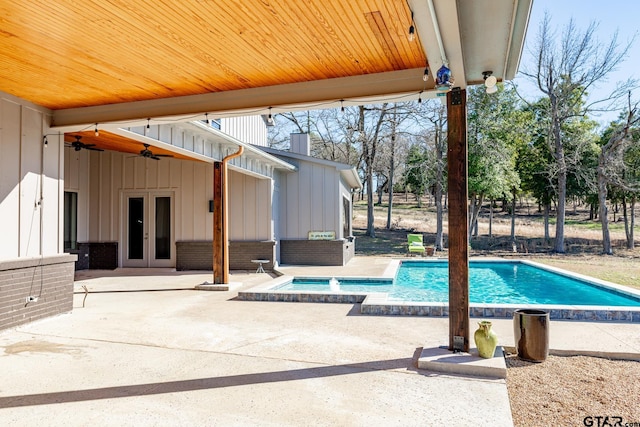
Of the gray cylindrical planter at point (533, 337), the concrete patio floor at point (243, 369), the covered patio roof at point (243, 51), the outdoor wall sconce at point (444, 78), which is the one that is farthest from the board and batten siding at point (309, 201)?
the outdoor wall sconce at point (444, 78)

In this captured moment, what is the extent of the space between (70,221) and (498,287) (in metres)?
11.1

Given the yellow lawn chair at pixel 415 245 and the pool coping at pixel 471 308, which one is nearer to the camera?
the pool coping at pixel 471 308

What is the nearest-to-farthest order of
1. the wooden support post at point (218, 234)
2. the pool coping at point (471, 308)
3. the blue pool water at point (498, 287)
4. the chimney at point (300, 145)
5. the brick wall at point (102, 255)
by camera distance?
the pool coping at point (471, 308) → the blue pool water at point (498, 287) → the wooden support post at point (218, 234) → the brick wall at point (102, 255) → the chimney at point (300, 145)

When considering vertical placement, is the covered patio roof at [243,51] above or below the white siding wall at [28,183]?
above

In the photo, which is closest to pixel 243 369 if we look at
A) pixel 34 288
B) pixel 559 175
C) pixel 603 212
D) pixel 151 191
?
pixel 34 288

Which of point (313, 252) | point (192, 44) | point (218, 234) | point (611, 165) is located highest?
point (611, 165)

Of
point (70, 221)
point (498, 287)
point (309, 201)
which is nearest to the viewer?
point (498, 287)

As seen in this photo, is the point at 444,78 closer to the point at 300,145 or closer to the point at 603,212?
the point at 300,145

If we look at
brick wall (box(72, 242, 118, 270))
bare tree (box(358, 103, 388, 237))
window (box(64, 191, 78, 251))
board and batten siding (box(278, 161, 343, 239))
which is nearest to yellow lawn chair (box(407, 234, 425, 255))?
board and batten siding (box(278, 161, 343, 239))

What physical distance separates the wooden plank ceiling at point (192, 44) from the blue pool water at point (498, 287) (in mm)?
4361

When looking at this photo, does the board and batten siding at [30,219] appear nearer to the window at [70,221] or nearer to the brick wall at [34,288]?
the brick wall at [34,288]

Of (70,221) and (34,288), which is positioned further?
(70,221)

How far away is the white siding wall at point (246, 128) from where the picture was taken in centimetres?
1307

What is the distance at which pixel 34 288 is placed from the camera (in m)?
5.68
